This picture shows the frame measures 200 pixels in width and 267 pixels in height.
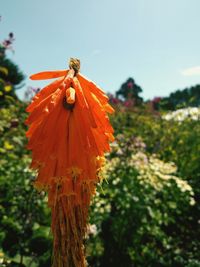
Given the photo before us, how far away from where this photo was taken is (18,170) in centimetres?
480

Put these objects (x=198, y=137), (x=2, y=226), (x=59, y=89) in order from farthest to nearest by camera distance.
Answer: (x=198, y=137)
(x=2, y=226)
(x=59, y=89)

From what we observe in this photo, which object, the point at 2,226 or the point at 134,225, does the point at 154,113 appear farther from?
the point at 2,226

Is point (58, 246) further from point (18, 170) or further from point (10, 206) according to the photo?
point (18, 170)

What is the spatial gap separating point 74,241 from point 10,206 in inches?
122

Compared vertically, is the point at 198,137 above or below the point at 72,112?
above

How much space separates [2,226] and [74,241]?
2853mm

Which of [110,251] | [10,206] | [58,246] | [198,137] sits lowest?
[58,246]

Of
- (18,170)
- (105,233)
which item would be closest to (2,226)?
(18,170)

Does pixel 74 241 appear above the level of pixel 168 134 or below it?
→ below

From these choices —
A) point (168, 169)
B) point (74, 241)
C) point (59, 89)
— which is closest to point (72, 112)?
point (59, 89)

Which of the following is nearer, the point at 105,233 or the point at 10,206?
the point at 10,206

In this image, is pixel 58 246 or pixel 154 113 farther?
pixel 154 113

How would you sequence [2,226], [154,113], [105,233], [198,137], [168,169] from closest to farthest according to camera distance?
[2,226] → [105,233] → [168,169] → [198,137] → [154,113]

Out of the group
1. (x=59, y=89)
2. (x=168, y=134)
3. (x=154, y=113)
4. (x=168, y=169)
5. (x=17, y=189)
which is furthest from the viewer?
(x=154, y=113)
